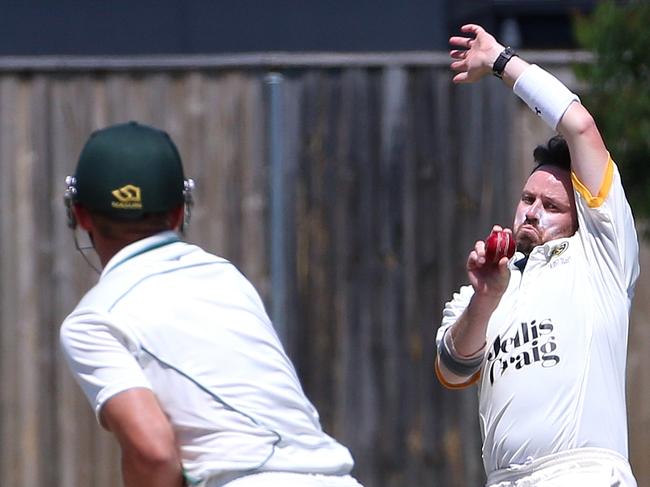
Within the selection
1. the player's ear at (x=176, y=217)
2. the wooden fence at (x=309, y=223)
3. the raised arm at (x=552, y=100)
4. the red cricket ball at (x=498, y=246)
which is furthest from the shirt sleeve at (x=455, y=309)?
the wooden fence at (x=309, y=223)

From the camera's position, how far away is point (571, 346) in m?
3.80

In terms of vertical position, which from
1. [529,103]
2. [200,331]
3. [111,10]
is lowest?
[200,331]

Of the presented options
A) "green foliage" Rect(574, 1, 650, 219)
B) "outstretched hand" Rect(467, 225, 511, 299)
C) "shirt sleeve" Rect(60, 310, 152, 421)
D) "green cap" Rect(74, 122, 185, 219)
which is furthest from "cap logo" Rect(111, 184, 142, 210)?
"green foliage" Rect(574, 1, 650, 219)

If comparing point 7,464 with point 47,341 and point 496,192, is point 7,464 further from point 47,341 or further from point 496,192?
point 496,192

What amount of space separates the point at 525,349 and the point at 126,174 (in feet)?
4.26

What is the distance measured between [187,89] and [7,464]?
2107mm

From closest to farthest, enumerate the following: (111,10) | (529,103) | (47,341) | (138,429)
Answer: (138,429), (529,103), (47,341), (111,10)

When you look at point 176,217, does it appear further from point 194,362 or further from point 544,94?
point 544,94

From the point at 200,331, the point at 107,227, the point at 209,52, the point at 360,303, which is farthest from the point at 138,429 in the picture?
the point at 209,52

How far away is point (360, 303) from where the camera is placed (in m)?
7.23

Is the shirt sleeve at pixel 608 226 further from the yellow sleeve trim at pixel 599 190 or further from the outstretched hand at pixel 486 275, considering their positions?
the outstretched hand at pixel 486 275

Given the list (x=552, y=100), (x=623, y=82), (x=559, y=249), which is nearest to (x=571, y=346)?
(x=559, y=249)

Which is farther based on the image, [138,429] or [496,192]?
[496,192]

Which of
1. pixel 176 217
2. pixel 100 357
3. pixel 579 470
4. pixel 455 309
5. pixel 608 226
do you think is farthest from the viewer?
pixel 455 309
